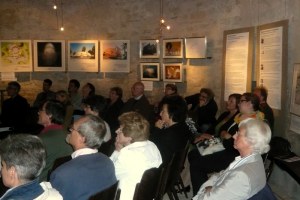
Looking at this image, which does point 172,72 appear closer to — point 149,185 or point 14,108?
point 14,108

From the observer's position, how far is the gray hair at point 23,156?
2.29 meters

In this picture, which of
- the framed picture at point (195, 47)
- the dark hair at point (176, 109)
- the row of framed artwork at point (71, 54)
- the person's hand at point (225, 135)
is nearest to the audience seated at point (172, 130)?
the dark hair at point (176, 109)

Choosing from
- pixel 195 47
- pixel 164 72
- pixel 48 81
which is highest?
pixel 195 47

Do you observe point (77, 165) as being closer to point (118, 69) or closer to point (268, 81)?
point (268, 81)

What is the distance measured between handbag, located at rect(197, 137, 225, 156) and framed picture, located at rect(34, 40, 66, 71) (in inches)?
237

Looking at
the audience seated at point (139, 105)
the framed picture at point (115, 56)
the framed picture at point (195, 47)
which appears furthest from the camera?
the framed picture at point (115, 56)

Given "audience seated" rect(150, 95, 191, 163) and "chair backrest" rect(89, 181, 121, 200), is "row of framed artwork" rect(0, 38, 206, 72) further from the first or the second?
"chair backrest" rect(89, 181, 121, 200)

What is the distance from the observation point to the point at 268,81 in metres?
6.18

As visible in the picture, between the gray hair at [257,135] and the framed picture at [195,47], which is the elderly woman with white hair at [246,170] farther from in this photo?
the framed picture at [195,47]

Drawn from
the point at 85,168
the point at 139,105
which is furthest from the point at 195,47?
the point at 85,168

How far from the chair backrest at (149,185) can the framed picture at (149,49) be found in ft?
19.9

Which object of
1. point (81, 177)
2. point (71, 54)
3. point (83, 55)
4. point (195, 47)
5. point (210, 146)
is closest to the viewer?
point (81, 177)

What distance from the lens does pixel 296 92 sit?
209 inches

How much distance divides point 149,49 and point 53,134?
5788mm
